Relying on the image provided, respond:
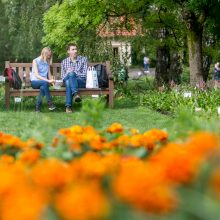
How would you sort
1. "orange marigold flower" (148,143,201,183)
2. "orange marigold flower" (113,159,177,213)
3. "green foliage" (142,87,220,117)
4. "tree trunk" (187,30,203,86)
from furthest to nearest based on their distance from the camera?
"tree trunk" (187,30,203,86) → "green foliage" (142,87,220,117) → "orange marigold flower" (148,143,201,183) → "orange marigold flower" (113,159,177,213)

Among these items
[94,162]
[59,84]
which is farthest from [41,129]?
[59,84]

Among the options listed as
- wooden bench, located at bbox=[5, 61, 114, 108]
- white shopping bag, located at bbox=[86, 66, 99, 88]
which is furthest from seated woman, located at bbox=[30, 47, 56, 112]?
white shopping bag, located at bbox=[86, 66, 99, 88]

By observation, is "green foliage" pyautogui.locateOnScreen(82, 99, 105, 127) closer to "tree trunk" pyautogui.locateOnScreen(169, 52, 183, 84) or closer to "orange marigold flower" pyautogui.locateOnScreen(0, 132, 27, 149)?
"orange marigold flower" pyautogui.locateOnScreen(0, 132, 27, 149)

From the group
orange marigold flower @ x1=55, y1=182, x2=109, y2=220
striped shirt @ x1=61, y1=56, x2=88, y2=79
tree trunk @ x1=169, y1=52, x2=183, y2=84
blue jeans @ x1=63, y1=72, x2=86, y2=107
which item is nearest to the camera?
orange marigold flower @ x1=55, y1=182, x2=109, y2=220

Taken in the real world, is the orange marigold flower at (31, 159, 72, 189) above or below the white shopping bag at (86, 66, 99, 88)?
above

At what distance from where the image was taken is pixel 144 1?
730 inches

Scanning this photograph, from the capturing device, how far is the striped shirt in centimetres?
1328

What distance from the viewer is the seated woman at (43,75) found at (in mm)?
12883

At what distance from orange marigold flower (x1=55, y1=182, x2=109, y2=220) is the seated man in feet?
36.1

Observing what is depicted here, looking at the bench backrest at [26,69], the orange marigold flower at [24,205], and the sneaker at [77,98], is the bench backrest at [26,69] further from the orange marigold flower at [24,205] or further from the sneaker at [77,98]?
the orange marigold flower at [24,205]

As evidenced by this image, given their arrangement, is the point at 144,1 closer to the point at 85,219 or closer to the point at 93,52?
the point at 93,52

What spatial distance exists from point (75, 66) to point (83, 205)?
11.9m

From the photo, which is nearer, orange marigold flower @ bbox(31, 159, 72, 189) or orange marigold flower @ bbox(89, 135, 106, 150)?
orange marigold flower @ bbox(31, 159, 72, 189)

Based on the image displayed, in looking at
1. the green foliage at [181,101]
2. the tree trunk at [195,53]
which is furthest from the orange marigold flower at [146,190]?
the tree trunk at [195,53]
